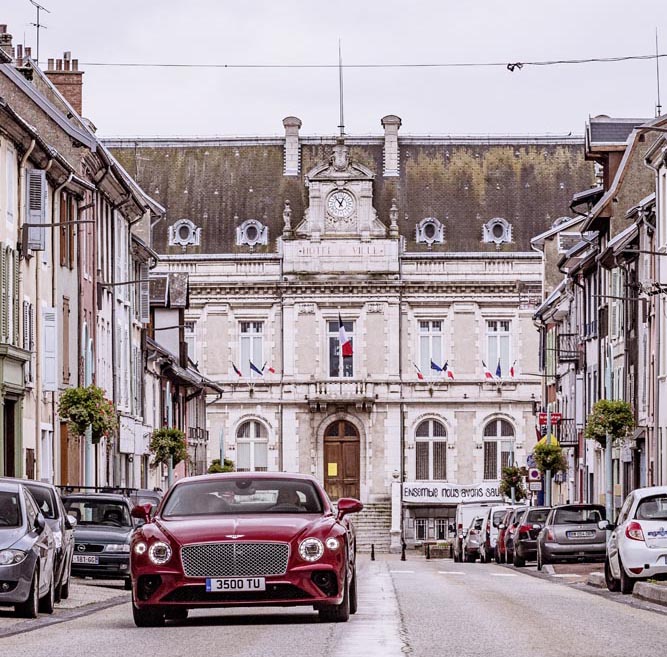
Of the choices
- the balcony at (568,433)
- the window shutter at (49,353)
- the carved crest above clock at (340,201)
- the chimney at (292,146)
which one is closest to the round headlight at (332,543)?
the window shutter at (49,353)

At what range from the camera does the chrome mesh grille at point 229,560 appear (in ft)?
57.6

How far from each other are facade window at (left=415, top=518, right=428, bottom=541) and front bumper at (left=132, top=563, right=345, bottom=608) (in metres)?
76.3

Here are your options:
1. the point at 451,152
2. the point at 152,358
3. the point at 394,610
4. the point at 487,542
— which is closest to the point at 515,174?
the point at 451,152

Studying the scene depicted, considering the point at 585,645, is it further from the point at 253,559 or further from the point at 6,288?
the point at 6,288

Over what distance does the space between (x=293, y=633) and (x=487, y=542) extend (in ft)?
129

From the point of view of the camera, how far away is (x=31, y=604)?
20.2 metres

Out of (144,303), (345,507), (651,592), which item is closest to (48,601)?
(345,507)

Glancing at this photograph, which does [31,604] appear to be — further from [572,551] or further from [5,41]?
[5,41]

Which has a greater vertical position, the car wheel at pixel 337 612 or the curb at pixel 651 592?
the car wheel at pixel 337 612

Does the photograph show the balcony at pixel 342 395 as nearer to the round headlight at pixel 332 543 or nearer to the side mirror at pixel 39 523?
the side mirror at pixel 39 523

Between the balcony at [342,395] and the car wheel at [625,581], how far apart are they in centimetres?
7146

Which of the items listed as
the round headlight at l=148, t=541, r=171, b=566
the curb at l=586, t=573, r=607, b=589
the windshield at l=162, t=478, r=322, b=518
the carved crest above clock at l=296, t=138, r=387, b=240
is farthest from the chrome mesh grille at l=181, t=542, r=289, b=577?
the carved crest above clock at l=296, t=138, r=387, b=240

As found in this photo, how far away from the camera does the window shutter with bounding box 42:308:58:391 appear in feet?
140

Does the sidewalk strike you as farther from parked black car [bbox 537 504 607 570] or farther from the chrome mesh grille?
parked black car [bbox 537 504 607 570]
